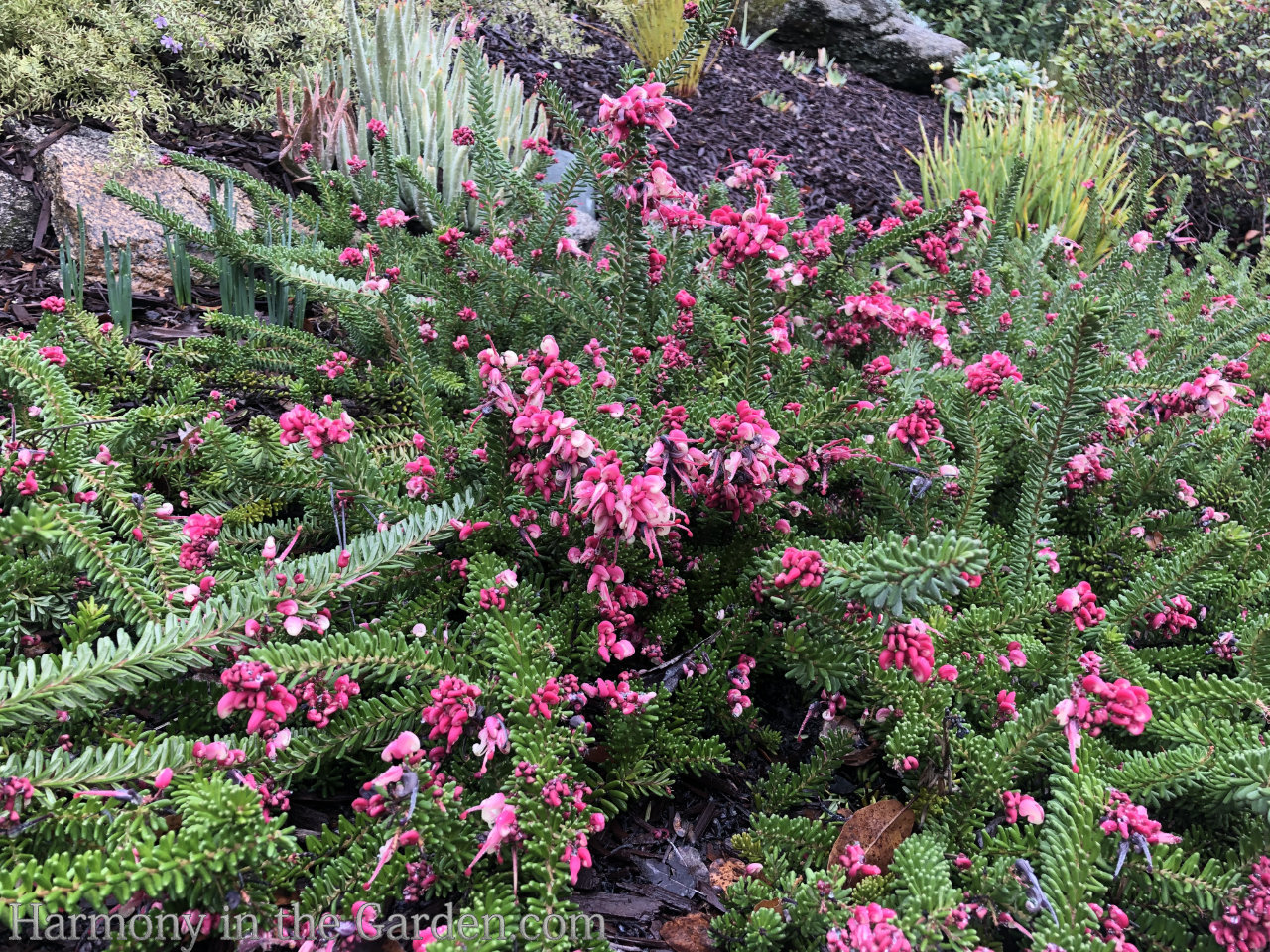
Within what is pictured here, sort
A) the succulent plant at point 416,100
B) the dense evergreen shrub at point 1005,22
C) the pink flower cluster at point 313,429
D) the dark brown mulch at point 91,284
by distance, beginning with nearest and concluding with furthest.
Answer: the pink flower cluster at point 313,429, the dark brown mulch at point 91,284, the succulent plant at point 416,100, the dense evergreen shrub at point 1005,22

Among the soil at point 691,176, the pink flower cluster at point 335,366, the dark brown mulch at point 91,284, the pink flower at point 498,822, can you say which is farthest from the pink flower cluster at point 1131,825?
the dark brown mulch at point 91,284

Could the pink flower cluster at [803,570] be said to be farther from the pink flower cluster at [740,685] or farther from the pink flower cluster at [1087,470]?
the pink flower cluster at [1087,470]

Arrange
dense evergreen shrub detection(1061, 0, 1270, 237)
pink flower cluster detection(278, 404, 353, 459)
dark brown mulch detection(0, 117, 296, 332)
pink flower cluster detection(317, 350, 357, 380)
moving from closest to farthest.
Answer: pink flower cluster detection(278, 404, 353, 459) → pink flower cluster detection(317, 350, 357, 380) → dark brown mulch detection(0, 117, 296, 332) → dense evergreen shrub detection(1061, 0, 1270, 237)

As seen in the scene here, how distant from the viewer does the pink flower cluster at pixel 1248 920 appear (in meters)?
0.92

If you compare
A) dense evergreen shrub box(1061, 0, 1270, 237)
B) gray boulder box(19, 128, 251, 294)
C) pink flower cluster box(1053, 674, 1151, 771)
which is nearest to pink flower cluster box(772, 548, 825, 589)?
pink flower cluster box(1053, 674, 1151, 771)

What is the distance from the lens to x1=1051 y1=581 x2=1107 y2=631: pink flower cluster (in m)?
1.21

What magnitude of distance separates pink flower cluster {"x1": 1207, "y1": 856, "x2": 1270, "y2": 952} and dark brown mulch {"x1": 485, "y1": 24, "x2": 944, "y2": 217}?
160 inches

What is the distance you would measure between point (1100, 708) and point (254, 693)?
118 cm

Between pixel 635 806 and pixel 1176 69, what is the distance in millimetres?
6891

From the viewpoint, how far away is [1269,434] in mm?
1745

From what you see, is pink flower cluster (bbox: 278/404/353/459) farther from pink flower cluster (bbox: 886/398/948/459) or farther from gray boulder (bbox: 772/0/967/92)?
gray boulder (bbox: 772/0/967/92)

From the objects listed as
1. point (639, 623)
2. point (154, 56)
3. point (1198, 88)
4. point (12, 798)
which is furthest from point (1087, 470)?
point (1198, 88)

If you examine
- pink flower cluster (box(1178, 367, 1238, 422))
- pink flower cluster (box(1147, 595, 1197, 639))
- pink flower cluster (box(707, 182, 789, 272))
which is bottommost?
pink flower cluster (box(1147, 595, 1197, 639))

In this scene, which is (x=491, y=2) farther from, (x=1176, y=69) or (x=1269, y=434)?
(x=1269, y=434)
